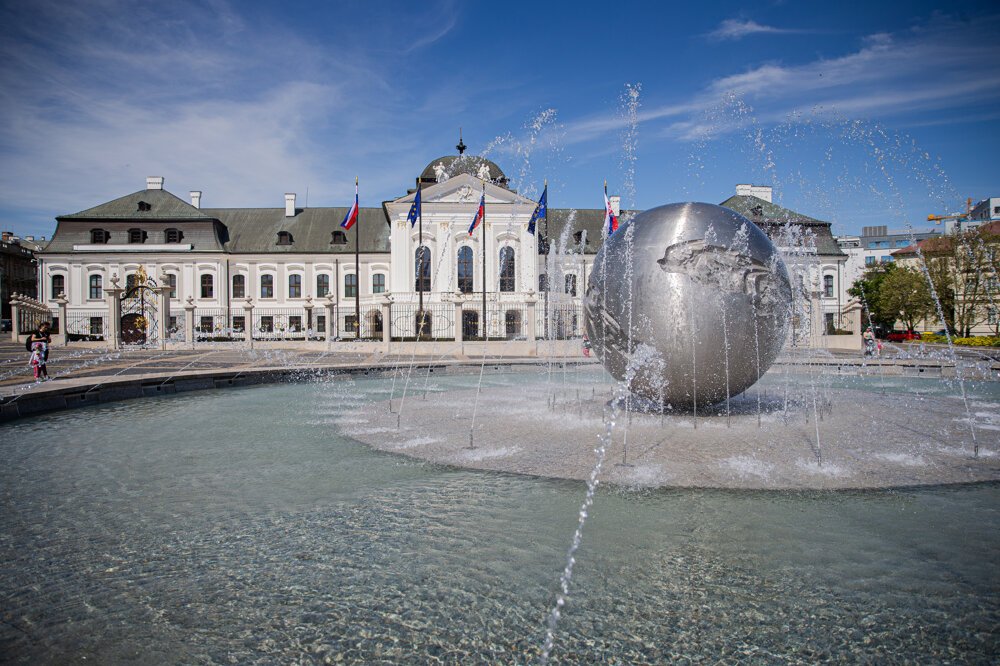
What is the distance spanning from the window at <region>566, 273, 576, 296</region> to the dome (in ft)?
30.2

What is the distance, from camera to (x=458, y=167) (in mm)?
48094

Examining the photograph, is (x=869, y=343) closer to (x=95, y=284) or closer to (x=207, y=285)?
(x=207, y=285)

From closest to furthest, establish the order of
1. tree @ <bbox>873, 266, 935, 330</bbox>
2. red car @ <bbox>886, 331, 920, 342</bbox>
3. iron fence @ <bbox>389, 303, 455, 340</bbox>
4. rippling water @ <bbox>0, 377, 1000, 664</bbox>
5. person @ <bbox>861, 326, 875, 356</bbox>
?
1. rippling water @ <bbox>0, 377, 1000, 664</bbox>
2. person @ <bbox>861, 326, 875, 356</bbox>
3. iron fence @ <bbox>389, 303, 455, 340</bbox>
4. tree @ <bbox>873, 266, 935, 330</bbox>
5. red car @ <bbox>886, 331, 920, 342</bbox>

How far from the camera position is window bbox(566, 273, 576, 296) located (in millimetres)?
50469

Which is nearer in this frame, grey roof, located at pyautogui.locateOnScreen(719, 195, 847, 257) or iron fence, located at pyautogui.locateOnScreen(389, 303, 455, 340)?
iron fence, located at pyautogui.locateOnScreen(389, 303, 455, 340)

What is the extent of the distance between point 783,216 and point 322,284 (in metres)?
38.0

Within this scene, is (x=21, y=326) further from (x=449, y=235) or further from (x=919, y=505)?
(x=919, y=505)

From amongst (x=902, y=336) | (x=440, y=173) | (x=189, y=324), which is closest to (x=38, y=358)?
(x=189, y=324)

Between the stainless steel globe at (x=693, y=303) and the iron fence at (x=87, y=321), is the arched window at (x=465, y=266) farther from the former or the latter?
the stainless steel globe at (x=693, y=303)

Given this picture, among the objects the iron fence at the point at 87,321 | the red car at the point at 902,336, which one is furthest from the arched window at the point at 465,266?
the red car at the point at 902,336

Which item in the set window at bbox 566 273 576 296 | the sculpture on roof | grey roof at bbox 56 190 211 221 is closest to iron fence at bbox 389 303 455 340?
the sculpture on roof

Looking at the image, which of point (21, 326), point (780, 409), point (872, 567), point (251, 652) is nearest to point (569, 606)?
point (251, 652)

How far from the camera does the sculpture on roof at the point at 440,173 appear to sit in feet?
152

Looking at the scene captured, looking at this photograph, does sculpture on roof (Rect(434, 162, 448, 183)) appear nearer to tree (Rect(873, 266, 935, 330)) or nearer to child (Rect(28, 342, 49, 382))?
child (Rect(28, 342, 49, 382))
